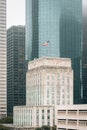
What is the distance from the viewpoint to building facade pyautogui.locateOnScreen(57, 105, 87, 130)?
161 m

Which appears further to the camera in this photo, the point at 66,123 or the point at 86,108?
the point at 66,123

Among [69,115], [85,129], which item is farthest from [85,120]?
[69,115]

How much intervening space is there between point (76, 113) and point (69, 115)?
7106 mm

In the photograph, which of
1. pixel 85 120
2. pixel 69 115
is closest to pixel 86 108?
pixel 85 120

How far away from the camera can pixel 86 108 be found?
15962 centimetres

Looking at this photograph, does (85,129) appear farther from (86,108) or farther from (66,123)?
(66,123)

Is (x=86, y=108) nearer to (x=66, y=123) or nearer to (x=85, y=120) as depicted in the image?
(x=85, y=120)

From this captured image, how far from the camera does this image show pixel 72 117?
170000 mm

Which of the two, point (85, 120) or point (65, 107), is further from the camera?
point (65, 107)

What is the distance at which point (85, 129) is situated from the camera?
15812cm

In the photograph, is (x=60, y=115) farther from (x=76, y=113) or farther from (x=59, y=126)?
(x=76, y=113)

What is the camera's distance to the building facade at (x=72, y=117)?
529 ft

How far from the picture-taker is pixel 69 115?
173 m

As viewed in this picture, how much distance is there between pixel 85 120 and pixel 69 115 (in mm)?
13992
